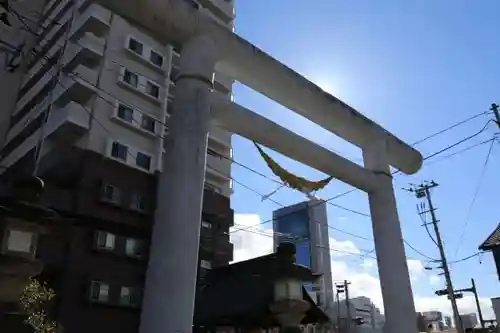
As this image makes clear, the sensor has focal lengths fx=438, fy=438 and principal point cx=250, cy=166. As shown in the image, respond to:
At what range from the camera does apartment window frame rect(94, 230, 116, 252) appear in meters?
18.8

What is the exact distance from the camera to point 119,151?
73.8ft

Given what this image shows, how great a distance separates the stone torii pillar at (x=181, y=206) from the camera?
16.4 feet

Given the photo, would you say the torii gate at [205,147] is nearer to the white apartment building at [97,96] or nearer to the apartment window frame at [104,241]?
the apartment window frame at [104,241]

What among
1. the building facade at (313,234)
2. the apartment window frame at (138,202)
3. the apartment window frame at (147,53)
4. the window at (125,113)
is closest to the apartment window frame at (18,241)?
the apartment window frame at (138,202)

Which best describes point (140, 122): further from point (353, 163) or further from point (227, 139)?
point (353, 163)

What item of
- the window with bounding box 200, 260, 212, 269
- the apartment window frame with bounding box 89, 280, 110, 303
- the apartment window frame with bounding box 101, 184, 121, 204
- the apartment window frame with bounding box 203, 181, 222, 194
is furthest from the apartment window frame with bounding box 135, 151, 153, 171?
the apartment window frame with bounding box 89, 280, 110, 303

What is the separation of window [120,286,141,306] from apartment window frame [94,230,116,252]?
1.92 meters

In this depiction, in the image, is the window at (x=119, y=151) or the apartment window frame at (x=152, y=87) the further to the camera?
the apartment window frame at (x=152, y=87)

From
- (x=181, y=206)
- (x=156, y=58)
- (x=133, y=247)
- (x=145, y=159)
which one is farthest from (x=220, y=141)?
(x=181, y=206)

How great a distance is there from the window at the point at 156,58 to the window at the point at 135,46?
76cm

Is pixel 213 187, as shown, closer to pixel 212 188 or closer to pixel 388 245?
pixel 212 188

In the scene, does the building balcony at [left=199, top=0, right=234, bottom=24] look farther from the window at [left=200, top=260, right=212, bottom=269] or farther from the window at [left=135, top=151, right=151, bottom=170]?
the window at [left=200, top=260, right=212, bottom=269]

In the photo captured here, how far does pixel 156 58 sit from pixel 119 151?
756 centimetres

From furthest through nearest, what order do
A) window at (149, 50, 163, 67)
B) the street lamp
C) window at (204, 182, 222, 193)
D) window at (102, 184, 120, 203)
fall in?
window at (204, 182, 222, 193), window at (149, 50, 163, 67), window at (102, 184, 120, 203), the street lamp
